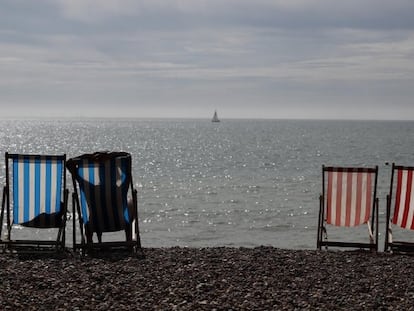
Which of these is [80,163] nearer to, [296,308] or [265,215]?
[296,308]

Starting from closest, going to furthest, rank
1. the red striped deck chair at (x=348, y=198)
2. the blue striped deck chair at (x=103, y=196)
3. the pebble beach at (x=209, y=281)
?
the pebble beach at (x=209, y=281) → the blue striped deck chair at (x=103, y=196) → the red striped deck chair at (x=348, y=198)

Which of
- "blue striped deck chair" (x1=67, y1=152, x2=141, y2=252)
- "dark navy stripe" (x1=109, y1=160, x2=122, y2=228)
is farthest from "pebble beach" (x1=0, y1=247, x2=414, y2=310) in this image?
"dark navy stripe" (x1=109, y1=160, x2=122, y2=228)

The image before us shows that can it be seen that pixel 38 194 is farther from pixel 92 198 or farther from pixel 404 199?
pixel 404 199

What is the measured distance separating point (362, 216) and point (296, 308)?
318 centimetres

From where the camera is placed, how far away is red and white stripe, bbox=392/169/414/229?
7414 mm

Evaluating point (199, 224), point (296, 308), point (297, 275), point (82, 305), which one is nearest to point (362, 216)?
point (297, 275)

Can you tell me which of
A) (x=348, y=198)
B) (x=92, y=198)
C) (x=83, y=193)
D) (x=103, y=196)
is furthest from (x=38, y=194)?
(x=348, y=198)

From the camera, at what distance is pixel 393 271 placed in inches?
240

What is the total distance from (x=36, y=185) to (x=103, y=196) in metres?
0.73

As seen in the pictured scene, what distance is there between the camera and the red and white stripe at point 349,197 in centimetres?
768

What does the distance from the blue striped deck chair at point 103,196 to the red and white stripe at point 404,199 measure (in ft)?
9.48

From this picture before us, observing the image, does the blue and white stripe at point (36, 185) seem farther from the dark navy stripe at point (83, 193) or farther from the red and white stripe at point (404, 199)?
the red and white stripe at point (404, 199)

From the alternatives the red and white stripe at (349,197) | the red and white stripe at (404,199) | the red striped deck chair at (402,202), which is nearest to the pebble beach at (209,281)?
the red striped deck chair at (402,202)

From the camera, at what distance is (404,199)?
7.52 meters
